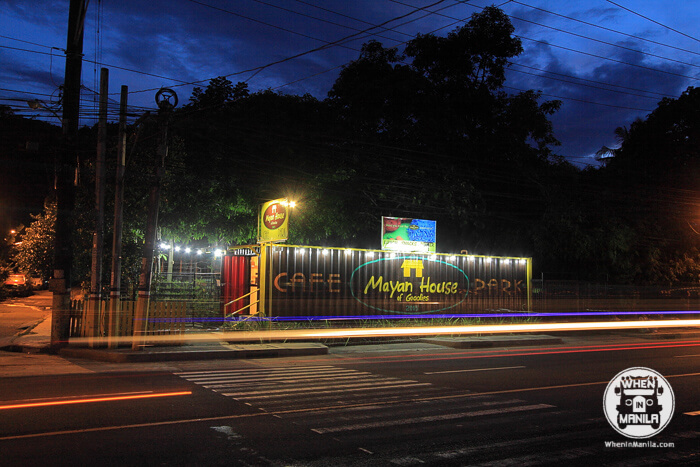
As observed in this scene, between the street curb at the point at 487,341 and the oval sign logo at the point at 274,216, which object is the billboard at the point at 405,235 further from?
the oval sign logo at the point at 274,216

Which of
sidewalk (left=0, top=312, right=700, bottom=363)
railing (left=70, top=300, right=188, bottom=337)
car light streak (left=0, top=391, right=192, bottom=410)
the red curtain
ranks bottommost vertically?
sidewalk (left=0, top=312, right=700, bottom=363)

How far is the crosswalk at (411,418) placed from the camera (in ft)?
20.5

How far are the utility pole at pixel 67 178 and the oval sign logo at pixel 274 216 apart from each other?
6.32 meters

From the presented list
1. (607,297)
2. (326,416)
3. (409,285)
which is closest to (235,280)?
A: (409,285)

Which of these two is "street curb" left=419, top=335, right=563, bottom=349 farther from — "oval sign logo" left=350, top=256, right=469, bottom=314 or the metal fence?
the metal fence

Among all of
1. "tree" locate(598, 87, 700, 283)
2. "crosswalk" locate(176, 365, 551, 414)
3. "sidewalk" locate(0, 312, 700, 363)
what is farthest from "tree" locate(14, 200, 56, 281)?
"tree" locate(598, 87, 700, 283)

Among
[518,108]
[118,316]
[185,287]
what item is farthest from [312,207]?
[518,108]

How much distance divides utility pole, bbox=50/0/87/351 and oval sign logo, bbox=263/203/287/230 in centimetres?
632

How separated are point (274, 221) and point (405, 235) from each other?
7008mm

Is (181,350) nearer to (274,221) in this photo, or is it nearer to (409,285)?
(274,221)

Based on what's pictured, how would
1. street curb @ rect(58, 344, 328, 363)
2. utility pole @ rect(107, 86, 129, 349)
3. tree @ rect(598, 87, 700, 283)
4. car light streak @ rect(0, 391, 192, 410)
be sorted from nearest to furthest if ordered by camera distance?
car light streak @ rect(0, 391, 192, 410)
street curb @ rect(58, 344, 328, 363)
utility pole @ rect(107, 86, 129, 349)
tree @ rect(598, 87, 700, 283)

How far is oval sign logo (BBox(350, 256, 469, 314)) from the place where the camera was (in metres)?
22.9

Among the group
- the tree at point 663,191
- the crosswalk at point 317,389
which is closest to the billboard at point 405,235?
the crosswalk at point 317,389

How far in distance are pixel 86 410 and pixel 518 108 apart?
28192mm
